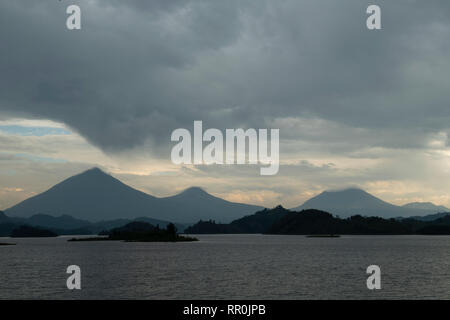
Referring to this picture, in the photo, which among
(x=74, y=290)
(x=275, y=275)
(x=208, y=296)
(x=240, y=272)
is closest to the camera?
(x=208, y=296)

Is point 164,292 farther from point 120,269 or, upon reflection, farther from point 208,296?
point 120,269

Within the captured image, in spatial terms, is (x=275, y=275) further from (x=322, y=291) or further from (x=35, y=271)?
(x=35, y=271)

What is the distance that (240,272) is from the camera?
11675cm
